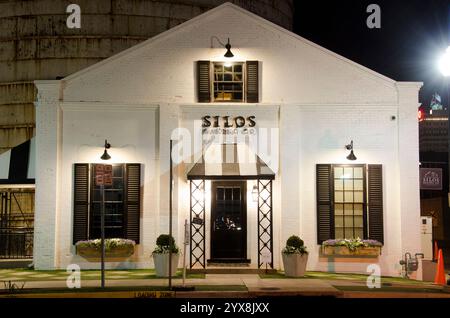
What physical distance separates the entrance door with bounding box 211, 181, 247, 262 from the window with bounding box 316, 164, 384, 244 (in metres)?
2.36

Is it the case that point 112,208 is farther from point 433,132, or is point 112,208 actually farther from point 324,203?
point 433,132

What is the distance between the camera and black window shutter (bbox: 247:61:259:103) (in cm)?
2014

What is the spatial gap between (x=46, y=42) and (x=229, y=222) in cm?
1578

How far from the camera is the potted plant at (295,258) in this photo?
18.1 meters

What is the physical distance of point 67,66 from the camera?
30.7 meters

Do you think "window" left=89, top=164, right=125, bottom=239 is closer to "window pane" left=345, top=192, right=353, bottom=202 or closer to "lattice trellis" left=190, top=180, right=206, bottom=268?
"lattice trellis" left=190, top=180, right=206, bottom=268

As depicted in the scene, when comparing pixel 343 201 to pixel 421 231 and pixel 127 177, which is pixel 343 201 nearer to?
pixel 421 231

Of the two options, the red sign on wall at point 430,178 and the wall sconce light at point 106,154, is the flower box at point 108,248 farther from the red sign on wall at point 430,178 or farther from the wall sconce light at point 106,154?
the red sign on wall at point 430,178

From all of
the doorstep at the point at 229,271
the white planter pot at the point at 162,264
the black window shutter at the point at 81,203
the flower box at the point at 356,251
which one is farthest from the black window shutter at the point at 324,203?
the black window shutter at the point at 81,203

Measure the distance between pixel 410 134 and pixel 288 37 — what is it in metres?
4.84

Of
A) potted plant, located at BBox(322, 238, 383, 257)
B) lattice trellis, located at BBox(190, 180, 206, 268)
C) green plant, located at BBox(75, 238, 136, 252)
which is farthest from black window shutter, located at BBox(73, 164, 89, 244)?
potted plant, located at BBox(322, 238, 383, 257)

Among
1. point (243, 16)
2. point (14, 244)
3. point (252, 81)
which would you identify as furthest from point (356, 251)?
point (14, 244)

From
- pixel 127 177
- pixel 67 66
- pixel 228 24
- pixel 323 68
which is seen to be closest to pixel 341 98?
pixel 323 68

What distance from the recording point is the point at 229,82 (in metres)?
20.5
